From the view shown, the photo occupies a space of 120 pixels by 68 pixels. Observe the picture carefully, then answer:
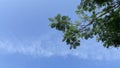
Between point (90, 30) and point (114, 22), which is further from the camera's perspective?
point (90, 30)

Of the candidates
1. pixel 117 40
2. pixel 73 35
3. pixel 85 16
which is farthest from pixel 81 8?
pixel 117 40

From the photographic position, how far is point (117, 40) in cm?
1812

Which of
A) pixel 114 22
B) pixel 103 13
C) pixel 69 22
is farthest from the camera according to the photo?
pixel 69 22

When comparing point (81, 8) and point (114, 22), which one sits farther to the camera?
point (81, 8)

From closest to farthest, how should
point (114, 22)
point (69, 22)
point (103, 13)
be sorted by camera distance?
point (114, 22) < point (103, 13) < point (69, 22)

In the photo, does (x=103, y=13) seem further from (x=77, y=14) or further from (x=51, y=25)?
(x=51, y=25)

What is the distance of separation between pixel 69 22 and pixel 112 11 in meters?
A: 3.14

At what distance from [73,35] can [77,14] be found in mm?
1407

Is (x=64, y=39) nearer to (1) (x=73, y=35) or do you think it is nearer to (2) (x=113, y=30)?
(1) (x=73, y=35)

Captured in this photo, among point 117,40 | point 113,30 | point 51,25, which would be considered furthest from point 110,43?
point 51,25

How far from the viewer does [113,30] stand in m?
16.7

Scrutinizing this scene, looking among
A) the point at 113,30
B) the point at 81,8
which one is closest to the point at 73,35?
the point at 81,8

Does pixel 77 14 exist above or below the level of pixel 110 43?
above

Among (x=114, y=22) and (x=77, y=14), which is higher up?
(x=77, y=14)
